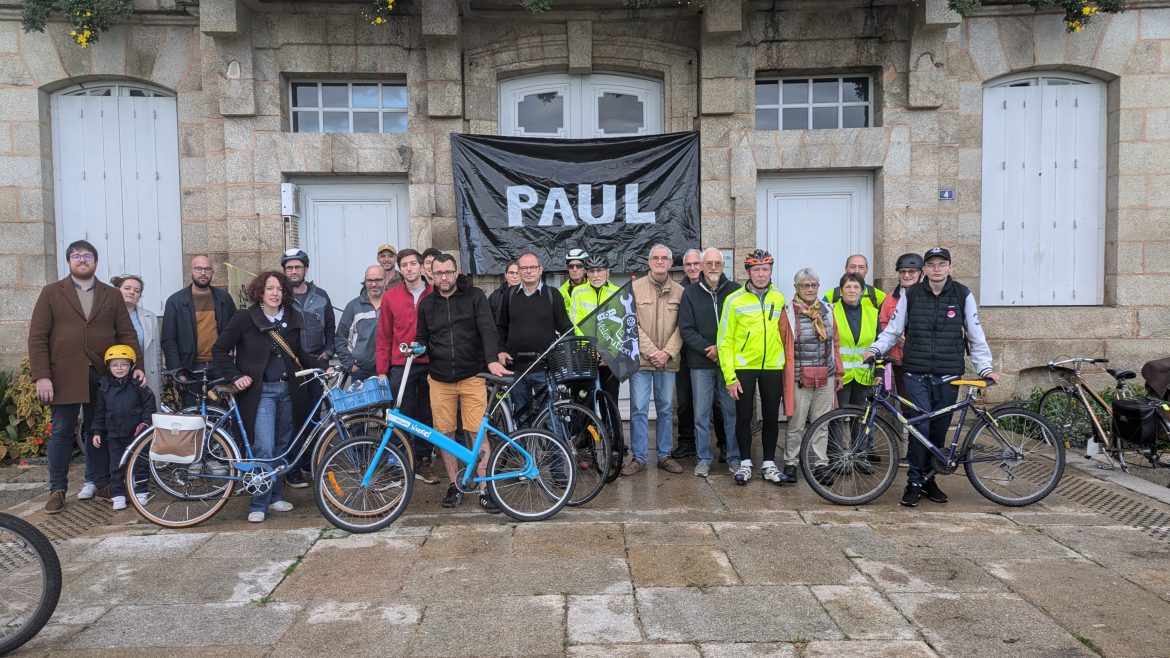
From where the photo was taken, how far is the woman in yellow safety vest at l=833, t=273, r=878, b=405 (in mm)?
7062

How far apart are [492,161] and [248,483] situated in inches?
177

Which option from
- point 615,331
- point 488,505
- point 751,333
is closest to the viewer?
point 488,505

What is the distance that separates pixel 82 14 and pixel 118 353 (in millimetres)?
4231

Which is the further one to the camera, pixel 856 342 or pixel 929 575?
pixel 856 342

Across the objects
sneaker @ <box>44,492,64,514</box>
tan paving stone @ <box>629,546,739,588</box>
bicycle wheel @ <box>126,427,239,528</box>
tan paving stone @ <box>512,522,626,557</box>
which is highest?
bicycle wheel @ <box>126,427,239,528</box>

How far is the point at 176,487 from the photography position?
229 inches

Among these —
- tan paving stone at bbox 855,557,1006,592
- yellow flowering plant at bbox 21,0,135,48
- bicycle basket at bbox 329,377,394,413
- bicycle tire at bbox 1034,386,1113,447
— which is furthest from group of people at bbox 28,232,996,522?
yellow flowering plant at bbox 21,0,135,48

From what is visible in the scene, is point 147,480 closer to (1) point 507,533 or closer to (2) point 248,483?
(2) point 248,483

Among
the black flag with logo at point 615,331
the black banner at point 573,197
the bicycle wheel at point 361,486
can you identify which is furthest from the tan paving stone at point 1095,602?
the black banner at point 573,197

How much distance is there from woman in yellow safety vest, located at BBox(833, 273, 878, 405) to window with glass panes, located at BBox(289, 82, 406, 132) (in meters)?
5.25

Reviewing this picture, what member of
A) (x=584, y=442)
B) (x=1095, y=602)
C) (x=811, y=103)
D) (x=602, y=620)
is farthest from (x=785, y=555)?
(x=811, y=103)

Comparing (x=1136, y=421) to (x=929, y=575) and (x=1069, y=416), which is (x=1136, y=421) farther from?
(x=929, y=575)

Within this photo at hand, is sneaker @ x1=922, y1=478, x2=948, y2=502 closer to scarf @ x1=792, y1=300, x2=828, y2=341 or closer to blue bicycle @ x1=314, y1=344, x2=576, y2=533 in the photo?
scarf @ x1=792, y1=300, x2=828, y2=341

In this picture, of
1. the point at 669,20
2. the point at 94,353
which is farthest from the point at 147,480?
the point at 669,20
